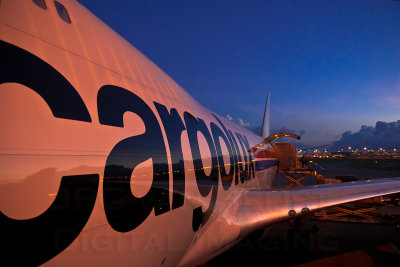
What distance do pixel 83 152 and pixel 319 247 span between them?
7.96m

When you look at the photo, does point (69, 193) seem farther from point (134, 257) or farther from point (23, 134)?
point (134, 257)

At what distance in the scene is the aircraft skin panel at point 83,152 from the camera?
1310 millimetres

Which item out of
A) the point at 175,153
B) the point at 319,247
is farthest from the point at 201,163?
the point at 319,247

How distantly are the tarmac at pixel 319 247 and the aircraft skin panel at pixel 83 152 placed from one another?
453 cm

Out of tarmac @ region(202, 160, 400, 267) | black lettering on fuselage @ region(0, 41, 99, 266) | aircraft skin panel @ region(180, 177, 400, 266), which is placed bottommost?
tarmac @ region(202, 160, 400, 267)

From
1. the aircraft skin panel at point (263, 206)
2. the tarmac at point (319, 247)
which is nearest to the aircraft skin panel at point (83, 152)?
the aircraft skin panel at point (263, 206)

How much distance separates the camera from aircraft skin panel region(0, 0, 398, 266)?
1310 mm

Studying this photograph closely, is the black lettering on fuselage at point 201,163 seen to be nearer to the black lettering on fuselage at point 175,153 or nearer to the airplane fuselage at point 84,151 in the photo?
the airplane fuselage at point 84,151

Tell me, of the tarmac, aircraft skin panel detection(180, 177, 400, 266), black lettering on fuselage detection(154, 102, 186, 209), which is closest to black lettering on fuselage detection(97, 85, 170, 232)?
black lettering on fuselage detection(154, 102, 186, 209)

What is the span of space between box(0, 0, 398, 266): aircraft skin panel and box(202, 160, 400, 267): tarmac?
453 centimetres

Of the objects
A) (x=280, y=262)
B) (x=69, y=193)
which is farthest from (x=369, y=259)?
(x=69, y=193)

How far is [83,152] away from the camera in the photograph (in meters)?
1.62

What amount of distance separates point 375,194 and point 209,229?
4.88m

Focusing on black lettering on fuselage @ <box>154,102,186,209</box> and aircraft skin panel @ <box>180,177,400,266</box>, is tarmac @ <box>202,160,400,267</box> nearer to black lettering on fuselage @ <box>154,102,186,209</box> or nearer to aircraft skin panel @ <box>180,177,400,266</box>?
aircraft skin panel @ <box>180,177,400,266</box>
